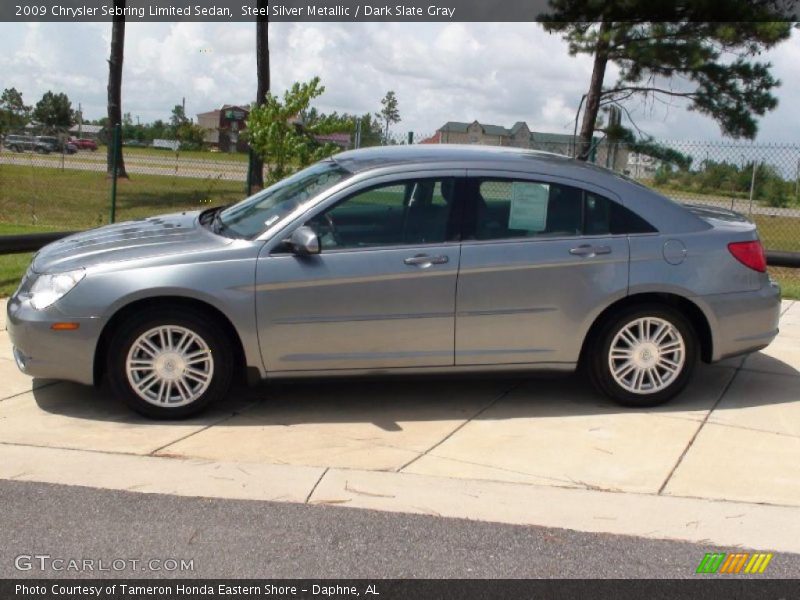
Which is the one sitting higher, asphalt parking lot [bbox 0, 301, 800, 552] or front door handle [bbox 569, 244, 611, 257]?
front door handle [bbox 569, 244, 611, 257]

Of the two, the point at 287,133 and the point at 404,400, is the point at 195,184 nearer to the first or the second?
the point at 287,133

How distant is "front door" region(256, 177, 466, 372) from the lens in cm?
570

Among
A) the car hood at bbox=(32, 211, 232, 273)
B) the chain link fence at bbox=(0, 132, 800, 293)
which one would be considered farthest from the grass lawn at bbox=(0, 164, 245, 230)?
the car hood at bbox=(32, 211, 232, 273)

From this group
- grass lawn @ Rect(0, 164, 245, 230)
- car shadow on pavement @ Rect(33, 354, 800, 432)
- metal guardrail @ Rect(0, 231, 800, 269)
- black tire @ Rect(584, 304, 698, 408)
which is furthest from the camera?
grass lawn @ Rect(0, 164, 245, 230)

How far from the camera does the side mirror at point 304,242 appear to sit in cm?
561

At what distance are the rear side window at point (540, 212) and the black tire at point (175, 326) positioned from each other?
169cm

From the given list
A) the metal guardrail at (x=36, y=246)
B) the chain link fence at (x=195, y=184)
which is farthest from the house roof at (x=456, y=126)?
the metal guardrail at (x=36, y=246)

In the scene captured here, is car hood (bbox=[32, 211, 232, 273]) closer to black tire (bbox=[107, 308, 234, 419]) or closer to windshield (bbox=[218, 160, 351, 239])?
windshield (bbox=[218, 160, 351, 239])

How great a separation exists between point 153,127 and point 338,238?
51.5 ft

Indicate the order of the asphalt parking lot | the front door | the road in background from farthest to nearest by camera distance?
the front door < the asphalt parking lot < the road in background

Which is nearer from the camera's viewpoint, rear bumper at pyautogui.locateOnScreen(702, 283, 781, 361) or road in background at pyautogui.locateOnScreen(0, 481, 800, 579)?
road in background at pyautogui.locateOnScreen(0, 481, 800, 579)

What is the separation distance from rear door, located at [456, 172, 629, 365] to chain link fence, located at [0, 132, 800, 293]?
20.5ft

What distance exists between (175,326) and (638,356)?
2.92m

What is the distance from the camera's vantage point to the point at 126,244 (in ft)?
19.4
